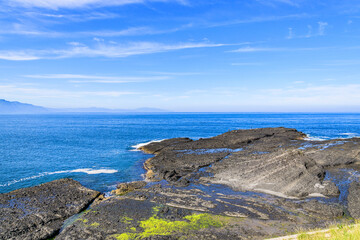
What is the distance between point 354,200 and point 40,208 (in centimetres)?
3535

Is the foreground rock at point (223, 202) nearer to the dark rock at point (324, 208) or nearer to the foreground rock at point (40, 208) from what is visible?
the dark rock at point (324, 208)

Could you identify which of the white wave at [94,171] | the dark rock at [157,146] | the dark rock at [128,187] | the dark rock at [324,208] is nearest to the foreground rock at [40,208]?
the dark rock at [128,187]

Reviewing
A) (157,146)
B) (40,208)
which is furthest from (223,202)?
(157,146)

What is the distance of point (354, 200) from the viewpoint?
27.4 metres

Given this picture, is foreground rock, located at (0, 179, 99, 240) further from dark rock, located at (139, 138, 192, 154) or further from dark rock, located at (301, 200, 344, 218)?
dark rock, located at (139, 138, 192, 154)

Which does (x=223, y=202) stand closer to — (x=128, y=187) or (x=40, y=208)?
(x=128, y=187)

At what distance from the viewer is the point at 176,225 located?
73.6ft

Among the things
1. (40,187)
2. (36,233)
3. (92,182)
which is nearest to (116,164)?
(92,182)

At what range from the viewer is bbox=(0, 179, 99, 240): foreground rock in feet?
69.8

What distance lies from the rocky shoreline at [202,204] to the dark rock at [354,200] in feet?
0.31

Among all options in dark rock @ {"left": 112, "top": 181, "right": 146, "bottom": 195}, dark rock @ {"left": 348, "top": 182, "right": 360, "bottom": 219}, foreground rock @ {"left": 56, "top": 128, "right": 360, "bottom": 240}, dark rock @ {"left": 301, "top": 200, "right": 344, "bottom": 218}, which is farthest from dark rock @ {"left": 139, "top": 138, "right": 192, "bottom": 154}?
dark rock @ {"left": 348, "top": 182, "right": 360, "bottom": 219}

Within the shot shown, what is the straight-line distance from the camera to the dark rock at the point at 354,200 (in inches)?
976

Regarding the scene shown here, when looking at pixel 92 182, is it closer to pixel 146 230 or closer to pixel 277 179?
pixel 146 230

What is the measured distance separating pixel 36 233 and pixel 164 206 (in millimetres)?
12300
